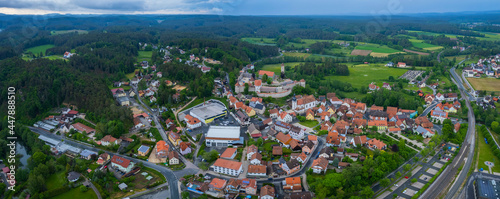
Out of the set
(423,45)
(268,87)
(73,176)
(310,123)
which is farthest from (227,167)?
(423,45)

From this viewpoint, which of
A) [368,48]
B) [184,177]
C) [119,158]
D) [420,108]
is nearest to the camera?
[184,177]

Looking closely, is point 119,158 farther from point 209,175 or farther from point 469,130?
point 469,130

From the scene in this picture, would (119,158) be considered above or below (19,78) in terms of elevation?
below

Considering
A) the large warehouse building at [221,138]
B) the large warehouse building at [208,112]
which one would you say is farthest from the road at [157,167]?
the large warehouse building at [208,112]

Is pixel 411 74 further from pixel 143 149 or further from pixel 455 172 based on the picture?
pixel 143 149

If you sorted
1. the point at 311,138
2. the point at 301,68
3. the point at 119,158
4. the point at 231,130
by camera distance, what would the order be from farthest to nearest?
the point at 301,68
the point at 231,130
the point at 311,138
the point at 119,158

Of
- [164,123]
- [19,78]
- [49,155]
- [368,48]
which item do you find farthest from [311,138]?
[368,48]

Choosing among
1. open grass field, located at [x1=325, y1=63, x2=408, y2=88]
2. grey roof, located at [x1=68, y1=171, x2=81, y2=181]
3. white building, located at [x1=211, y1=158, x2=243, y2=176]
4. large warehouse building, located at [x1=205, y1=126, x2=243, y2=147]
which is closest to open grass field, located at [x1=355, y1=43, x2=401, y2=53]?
open grass field, located at [x1=325, y1=63, x2=408, y2=88]
